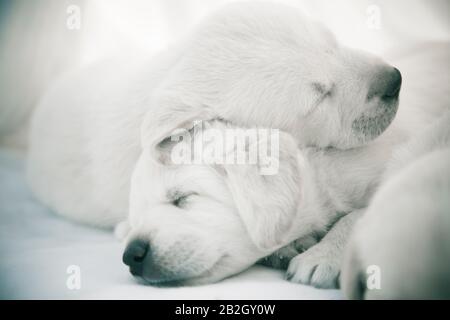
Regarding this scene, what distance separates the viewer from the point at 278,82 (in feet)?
4.10

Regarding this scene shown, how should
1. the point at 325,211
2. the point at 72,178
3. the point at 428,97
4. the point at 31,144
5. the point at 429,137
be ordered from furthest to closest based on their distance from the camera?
the point at 31,144, the point at 72,178, the point at 428,97, the point at 325,211, the point at 429,137

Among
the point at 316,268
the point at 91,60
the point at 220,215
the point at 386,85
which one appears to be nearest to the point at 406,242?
the point at 316,268

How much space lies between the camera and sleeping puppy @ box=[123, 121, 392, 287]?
1145 millimetres

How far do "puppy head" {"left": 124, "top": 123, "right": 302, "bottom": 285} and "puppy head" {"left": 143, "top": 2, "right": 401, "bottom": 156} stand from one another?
0.10 meters

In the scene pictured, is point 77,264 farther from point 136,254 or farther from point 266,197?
point 266,197

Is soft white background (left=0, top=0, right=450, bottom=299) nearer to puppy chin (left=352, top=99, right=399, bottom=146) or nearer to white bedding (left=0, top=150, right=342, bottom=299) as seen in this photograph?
white bedding (left=0, top=150, right=342, bottom=299)

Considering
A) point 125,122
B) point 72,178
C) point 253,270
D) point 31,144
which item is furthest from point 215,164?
point 31,144

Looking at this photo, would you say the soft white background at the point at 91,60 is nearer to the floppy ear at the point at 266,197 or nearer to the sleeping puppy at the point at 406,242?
the floppy ear at the point at 266,197

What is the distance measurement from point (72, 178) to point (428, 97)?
3.47 ft

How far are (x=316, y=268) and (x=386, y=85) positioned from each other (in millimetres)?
494

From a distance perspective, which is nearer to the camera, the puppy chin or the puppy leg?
the puppy leg

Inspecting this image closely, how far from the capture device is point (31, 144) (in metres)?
1.78

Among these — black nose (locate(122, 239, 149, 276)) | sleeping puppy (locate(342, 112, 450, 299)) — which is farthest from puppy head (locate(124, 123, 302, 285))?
sleeping puppy (locate(342, 112, 450, 299))
